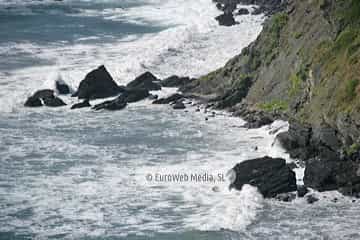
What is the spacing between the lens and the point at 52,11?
4304 inches

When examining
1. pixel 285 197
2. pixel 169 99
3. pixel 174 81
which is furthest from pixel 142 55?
pixel 285 197

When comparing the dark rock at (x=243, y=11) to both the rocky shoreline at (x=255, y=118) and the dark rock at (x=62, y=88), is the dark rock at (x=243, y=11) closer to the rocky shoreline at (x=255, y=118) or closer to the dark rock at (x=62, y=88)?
the rocky shoreline at (x=255, y=118)

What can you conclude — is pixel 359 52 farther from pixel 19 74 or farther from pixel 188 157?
pixel 19 74

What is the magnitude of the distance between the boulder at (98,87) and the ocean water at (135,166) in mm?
1167

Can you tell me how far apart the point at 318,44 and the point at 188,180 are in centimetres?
1281

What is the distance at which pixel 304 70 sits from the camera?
43812 mm

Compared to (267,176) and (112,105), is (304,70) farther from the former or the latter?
(112,105)

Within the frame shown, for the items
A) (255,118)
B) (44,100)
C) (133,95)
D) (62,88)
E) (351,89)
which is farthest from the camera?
(62,88)

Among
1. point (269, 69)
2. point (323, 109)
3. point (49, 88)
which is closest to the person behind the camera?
point (323, 109)

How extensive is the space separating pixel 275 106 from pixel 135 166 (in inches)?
424

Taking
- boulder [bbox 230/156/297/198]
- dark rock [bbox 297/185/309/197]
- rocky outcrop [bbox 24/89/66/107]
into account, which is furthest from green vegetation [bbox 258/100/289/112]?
rocky outcrop [bbox 24/89/66/107]

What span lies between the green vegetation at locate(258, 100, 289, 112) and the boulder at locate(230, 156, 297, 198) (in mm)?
10716

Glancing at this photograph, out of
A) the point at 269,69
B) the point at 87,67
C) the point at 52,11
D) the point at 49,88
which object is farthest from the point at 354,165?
the point at 52,11

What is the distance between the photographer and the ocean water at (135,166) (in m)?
29.7
